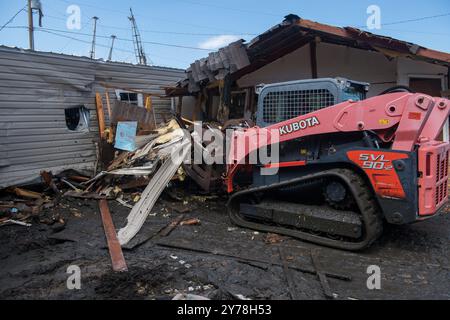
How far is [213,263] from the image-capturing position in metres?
4.17

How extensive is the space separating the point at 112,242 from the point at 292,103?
3.19 meters

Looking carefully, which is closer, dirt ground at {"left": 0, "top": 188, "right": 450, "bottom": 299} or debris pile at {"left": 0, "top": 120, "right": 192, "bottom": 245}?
dirt ground at {"left": 0, "top": 188, "right": 450, "bottom": 299}

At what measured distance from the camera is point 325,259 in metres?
4.29

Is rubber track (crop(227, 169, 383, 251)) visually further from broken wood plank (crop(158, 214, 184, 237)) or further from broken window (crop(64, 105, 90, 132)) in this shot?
broken window (crop(64, 105, 90, 132))

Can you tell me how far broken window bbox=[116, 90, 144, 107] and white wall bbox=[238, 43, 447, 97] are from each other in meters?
2.97

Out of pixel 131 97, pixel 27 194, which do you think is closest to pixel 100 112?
pixel 131 97

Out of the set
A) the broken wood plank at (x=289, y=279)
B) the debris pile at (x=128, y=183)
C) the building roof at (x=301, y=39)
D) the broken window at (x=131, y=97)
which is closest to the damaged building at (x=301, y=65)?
the building roof at (x=301, y=39)

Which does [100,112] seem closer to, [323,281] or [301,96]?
[301,96]

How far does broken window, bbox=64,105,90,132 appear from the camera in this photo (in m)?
8.97

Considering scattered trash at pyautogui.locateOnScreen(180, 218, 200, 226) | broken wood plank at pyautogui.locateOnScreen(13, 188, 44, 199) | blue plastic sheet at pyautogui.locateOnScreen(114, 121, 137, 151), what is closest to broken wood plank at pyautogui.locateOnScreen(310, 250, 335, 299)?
scattered trash at pyautogui.locateOnScreen(180, 218, 200, 226)

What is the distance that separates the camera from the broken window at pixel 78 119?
29.4ft

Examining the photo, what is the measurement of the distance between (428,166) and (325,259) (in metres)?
1.59
